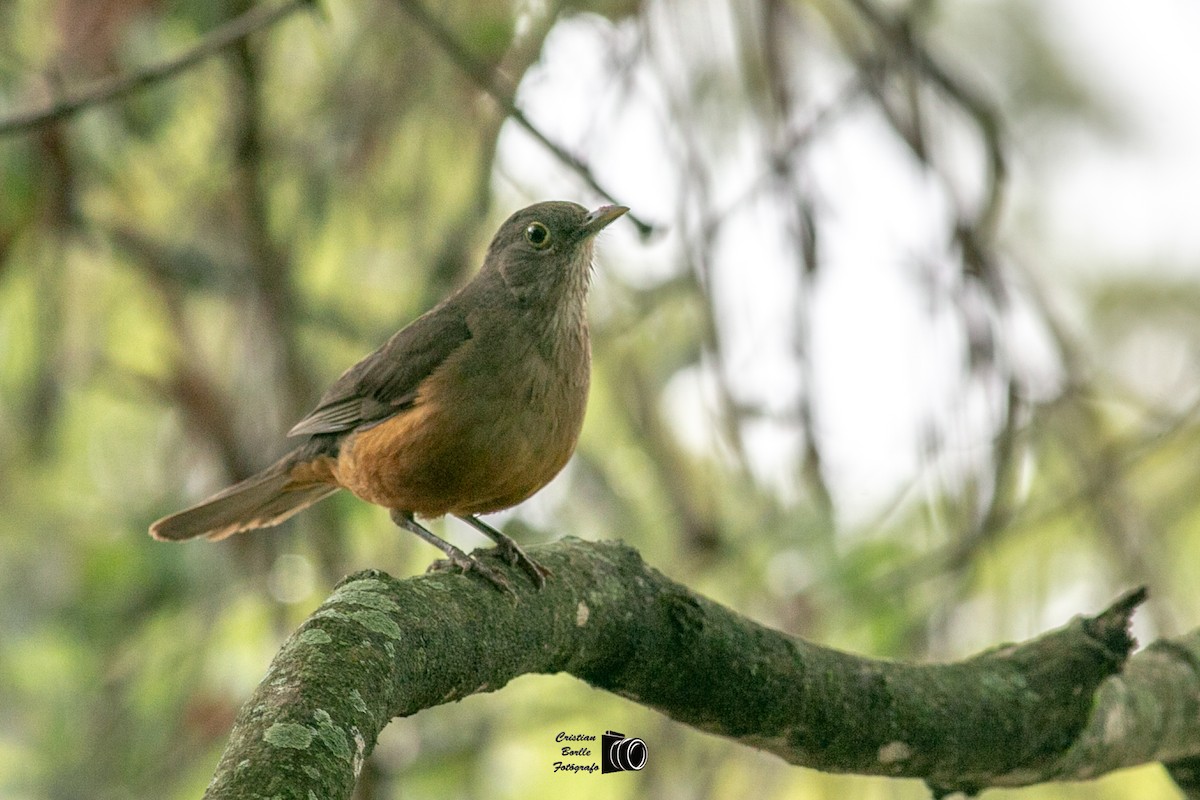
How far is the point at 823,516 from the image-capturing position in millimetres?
4500

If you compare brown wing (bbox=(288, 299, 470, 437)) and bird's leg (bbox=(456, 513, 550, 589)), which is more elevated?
brown wing (bbox=(288, 299, 470, 437))

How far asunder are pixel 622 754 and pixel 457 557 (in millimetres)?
1370

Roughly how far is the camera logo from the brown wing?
1292 millimetres

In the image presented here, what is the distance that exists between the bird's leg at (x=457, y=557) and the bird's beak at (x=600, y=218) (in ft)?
3.32

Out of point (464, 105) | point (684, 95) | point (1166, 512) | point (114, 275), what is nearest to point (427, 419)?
point (684, 95)

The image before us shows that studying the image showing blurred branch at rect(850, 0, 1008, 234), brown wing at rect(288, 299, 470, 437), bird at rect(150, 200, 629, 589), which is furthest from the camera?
blurred branch at rect(850, 0, 1008, 234)

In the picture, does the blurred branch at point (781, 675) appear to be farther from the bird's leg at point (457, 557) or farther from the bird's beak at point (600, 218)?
the bird's beak at point (600, 218)

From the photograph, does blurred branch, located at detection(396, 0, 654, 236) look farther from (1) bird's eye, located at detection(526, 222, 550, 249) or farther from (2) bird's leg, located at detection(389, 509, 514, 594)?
(2) bird's leg, located at detection(389, 509, 514, 594)

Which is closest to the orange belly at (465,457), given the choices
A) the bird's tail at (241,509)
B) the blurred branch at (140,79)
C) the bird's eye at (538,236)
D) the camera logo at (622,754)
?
the bird's tail at (241,509)

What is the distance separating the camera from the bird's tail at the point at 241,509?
4105mm

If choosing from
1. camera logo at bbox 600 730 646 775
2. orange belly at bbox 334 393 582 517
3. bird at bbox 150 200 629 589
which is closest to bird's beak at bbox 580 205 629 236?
bird at bbox 150 200 629 589

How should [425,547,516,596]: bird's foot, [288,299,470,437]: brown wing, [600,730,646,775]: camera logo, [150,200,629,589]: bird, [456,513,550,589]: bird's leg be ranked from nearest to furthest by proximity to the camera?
[425,547,516,596]: bird's foot, [456,513,550,589]: bird's leg, [150,200,629,589]: bird, [288,299,470,437]: brown wing, [600,730,646,775]: camera logo

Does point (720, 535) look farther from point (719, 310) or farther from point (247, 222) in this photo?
point (247, 222)

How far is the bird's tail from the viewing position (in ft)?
13.5
